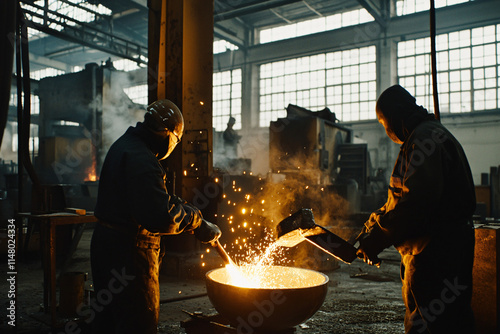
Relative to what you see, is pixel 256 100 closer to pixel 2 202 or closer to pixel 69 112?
pixel 69 112

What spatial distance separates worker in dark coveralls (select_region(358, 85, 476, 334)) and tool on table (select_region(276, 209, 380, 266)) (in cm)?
21

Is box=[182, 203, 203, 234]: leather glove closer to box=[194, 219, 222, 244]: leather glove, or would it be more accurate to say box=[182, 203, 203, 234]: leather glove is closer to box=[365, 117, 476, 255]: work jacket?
box=[194, 219, 222, 244]: leather glove

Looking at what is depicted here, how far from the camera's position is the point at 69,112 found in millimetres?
15891

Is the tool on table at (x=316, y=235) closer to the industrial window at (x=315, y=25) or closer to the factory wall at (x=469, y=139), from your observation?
the factory wall at (x=469, y=139)

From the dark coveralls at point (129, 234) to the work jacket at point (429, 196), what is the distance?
4.14 feet

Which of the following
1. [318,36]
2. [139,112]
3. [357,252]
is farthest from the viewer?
[318,36]

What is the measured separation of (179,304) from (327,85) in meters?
16.1

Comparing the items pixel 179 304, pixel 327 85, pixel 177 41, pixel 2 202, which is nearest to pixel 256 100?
pixel 327 85

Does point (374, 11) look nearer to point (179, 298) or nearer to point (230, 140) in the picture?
point (230, 140)

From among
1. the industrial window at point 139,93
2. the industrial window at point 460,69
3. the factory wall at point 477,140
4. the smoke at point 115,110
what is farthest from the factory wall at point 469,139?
the industrial window at point 139,93

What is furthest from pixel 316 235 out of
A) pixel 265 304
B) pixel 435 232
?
pixel 435 232

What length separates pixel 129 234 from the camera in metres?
2.34

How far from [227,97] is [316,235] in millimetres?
19306

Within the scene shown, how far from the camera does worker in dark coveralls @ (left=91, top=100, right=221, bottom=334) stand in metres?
2.27
